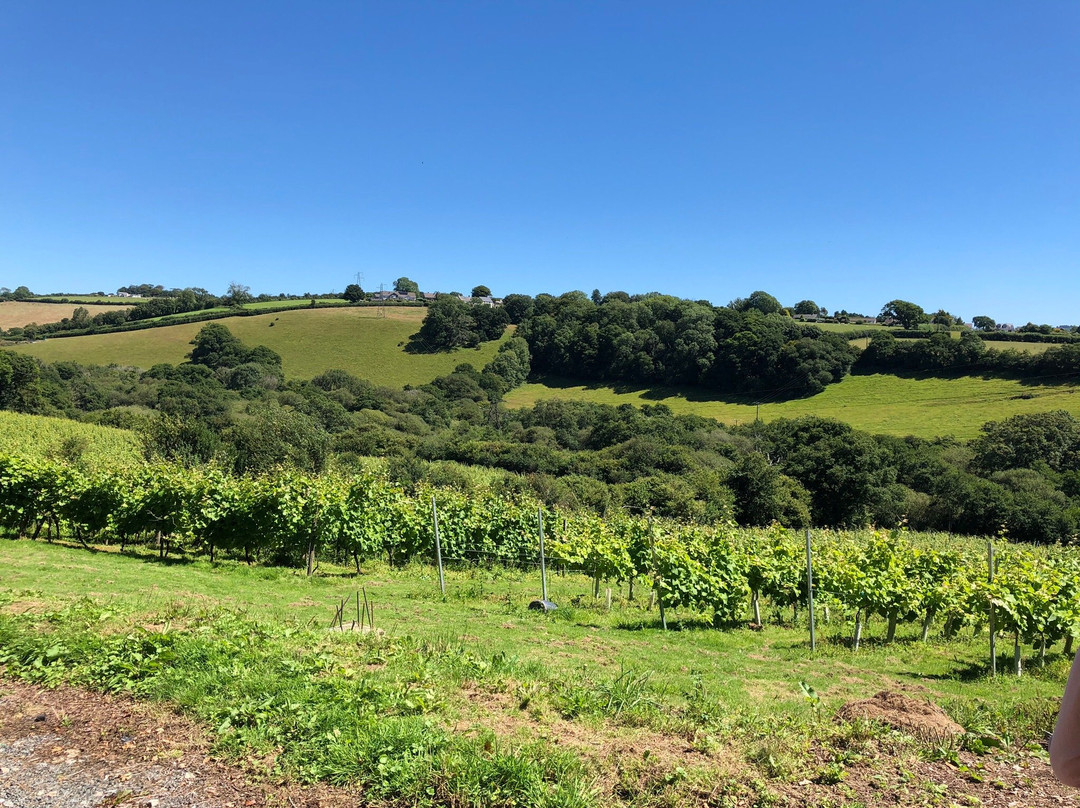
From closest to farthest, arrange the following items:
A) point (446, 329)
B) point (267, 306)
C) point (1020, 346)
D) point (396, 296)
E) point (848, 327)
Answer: point (1020, 346)
point (446, 329)
point (848, 327)
point (267, 306)
point (396, 296)

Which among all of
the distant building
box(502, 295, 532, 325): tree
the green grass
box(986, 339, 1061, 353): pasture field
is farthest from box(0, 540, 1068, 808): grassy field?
the distant building

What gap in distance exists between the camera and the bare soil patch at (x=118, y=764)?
408cm

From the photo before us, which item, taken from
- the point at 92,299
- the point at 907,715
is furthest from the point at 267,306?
the point at 907,715

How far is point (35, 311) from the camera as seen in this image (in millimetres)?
91312

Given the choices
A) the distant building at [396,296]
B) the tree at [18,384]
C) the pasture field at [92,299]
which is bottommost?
the tree at [18,384]

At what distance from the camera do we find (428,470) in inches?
1908

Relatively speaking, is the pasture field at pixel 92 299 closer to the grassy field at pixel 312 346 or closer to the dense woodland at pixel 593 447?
the grassy field at pixel 312 346

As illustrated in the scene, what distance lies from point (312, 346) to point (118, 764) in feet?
277

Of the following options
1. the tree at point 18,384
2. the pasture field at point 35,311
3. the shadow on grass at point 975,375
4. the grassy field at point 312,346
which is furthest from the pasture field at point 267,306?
the shadow on grass at point 975,375

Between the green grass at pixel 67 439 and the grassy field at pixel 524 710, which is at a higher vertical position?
the grassy field at pixel 524 710

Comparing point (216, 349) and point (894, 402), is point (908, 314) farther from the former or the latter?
point (216, 349)

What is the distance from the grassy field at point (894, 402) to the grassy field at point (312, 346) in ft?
44.3

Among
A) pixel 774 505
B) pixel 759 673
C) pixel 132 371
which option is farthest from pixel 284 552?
pixel 132 371

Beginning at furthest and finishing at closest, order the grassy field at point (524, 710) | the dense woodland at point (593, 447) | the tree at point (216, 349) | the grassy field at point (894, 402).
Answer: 1. the tree at point (216, 349)
2. the grassy field at point (894, 402)
3. the dense woodland at point (593, 447)
4. the grassy field at point (524, 710)
